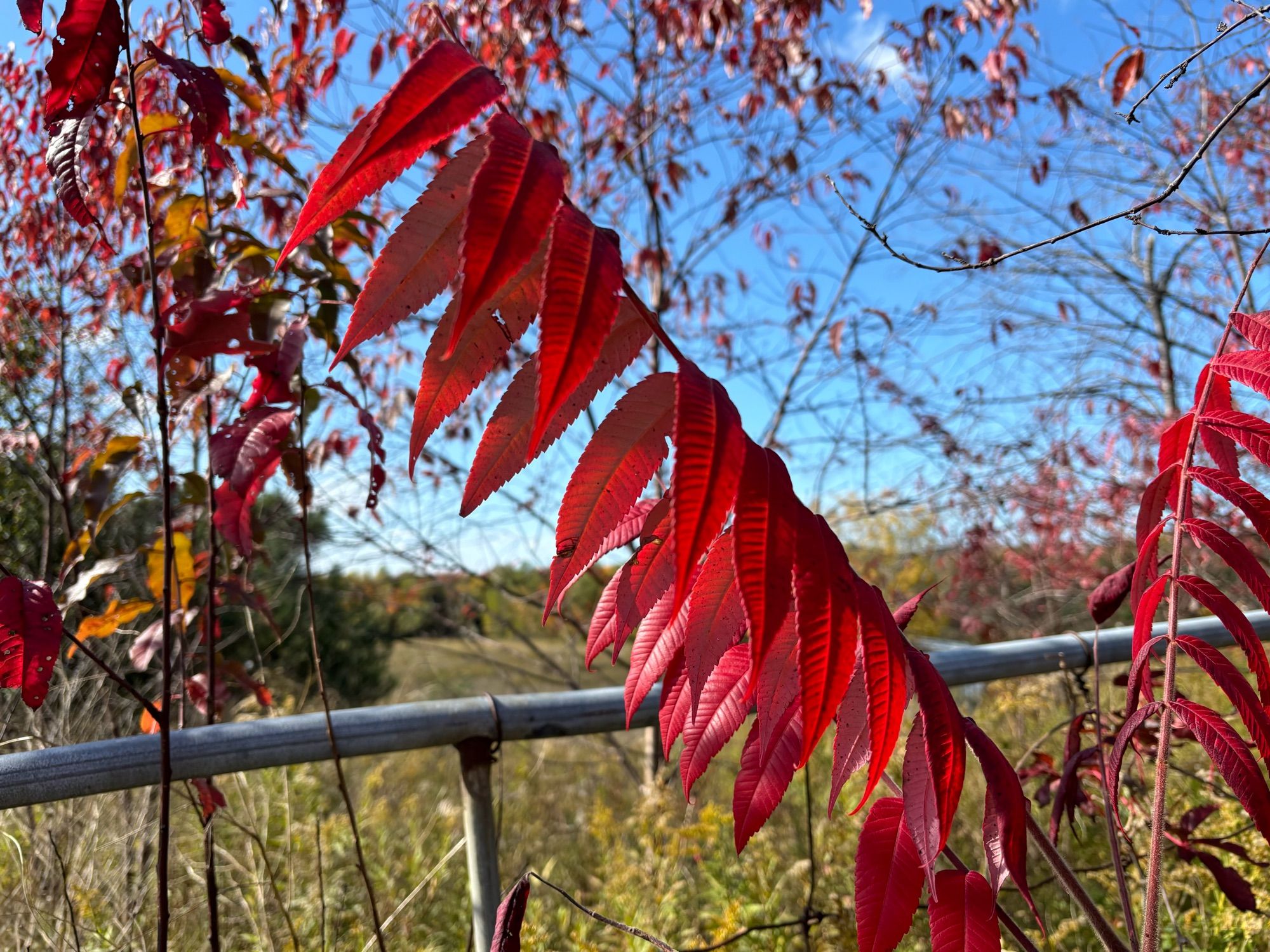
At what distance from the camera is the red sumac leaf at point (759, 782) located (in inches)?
27.3

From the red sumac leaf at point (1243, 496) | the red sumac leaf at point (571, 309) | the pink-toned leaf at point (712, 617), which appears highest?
the red sumac leaf at point (571, 309)

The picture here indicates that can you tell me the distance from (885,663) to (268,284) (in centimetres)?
110

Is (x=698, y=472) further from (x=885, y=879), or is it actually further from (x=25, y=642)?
(x=25, y=642)

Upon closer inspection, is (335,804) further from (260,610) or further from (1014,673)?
(1014,673)

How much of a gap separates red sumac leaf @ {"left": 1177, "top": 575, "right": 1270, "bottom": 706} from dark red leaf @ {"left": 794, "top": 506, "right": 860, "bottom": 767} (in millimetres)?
430

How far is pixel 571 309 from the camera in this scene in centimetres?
43

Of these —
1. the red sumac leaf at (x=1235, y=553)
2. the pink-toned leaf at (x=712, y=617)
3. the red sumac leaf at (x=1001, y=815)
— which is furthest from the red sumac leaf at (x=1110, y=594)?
the pink-toned leaf at (x=712, y=617)

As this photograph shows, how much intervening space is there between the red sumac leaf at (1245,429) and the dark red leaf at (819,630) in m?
0.51

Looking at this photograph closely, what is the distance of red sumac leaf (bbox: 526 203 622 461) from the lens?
41cm

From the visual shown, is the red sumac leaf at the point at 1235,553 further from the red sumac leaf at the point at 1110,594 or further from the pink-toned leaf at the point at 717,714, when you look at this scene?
the pink-toned leaf at the point at 717,714

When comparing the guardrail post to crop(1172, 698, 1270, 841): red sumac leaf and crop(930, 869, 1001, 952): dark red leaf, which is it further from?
crop(1172, 698, 1270, 841): red sumac leaf

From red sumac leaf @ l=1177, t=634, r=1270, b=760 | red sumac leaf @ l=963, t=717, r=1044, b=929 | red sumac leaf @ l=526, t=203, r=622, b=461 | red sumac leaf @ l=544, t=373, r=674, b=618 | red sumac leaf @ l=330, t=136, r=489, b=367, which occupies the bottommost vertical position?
red sumac leaf @ l=963, t=717, r=1044, b=929

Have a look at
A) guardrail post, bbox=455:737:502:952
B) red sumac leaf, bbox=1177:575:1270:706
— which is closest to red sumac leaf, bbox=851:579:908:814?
red sumac leaf, bbox=1177:575:1270:706

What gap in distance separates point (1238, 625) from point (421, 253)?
755mm
